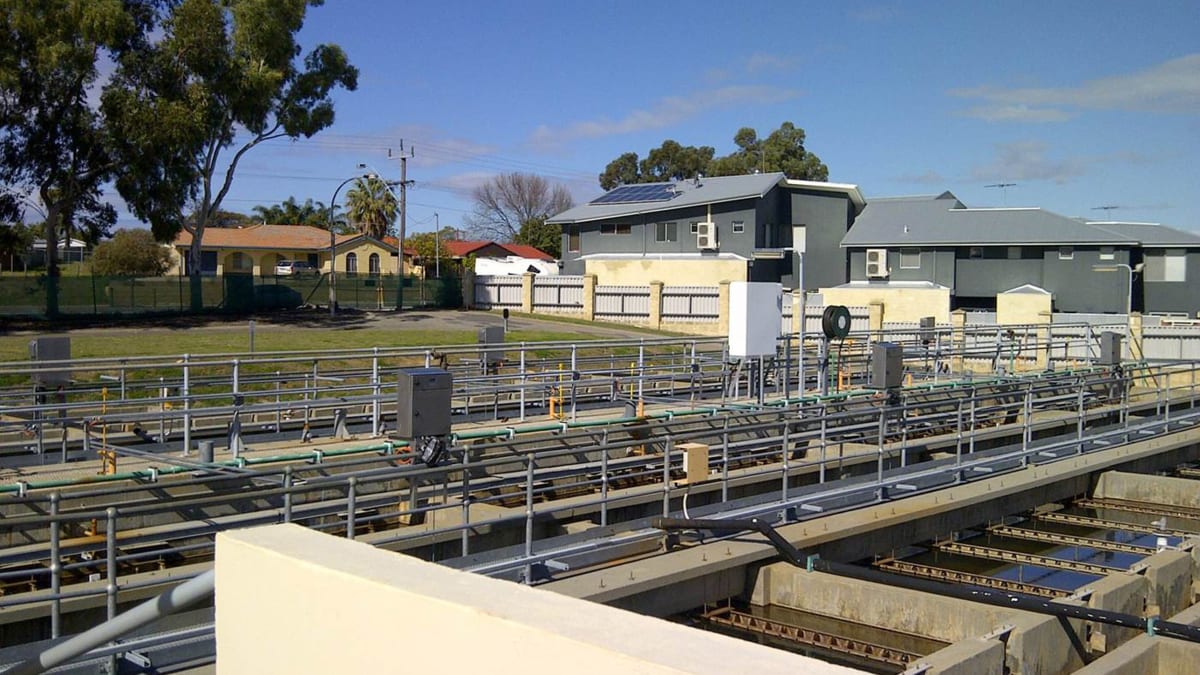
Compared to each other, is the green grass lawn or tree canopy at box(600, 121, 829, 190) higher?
tree canopy at box(600, 121, 829, 190)

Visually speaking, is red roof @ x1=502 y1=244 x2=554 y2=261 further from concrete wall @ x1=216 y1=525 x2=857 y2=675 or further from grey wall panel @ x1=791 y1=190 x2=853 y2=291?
concrete wall @ x1=216 y1=525 x2=857 y2=675

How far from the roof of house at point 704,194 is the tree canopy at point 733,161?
30399mm

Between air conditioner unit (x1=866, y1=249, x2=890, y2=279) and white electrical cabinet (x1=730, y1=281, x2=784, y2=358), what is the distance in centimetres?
3611

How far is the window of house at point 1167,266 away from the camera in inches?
2175

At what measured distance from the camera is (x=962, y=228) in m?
58.2

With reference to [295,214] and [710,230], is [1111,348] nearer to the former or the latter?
[710,230]

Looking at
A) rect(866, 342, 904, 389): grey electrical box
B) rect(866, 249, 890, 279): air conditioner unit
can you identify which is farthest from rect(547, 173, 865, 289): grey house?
rect(866, 342, 904, 389): grey electrical box

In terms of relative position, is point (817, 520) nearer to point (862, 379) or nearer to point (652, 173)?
point (862, 379)

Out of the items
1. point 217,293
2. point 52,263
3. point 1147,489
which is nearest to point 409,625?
point 1147,489

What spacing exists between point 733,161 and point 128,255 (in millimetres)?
49942

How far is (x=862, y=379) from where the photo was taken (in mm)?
28922

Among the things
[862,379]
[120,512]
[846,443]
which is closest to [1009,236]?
[862,379]

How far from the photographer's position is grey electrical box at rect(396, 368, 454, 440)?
12.2 meters

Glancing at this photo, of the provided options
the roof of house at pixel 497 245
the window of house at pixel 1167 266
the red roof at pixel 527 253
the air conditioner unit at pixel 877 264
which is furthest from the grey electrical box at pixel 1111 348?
the red roof at pixel 527 253
